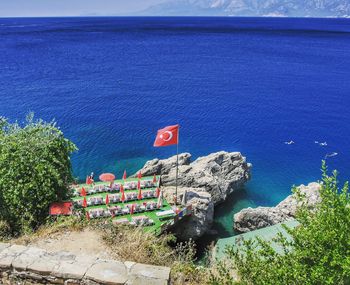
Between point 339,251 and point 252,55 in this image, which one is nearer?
point 339,251

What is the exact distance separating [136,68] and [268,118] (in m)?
41.7

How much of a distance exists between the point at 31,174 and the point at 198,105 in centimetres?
4361

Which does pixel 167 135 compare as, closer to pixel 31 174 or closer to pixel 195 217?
pixel 195 217

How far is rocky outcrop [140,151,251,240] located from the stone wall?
18.1 m

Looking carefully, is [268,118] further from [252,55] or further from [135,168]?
[252,55]

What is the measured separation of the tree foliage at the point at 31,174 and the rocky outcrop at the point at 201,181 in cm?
1061

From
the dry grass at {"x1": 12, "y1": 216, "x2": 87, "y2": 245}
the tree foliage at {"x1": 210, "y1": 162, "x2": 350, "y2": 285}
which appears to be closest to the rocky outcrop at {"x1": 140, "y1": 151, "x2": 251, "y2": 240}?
the dry grass at {"x1": 12, "y1": 216, "x2": 87, "y2": 245}

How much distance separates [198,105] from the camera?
200 feet

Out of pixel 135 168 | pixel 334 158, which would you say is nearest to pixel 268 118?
pixel 334 158

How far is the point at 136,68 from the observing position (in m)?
87.4

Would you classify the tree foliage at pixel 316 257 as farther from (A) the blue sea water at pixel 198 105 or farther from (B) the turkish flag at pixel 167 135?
(A) the blue sea water at pixel 198 105

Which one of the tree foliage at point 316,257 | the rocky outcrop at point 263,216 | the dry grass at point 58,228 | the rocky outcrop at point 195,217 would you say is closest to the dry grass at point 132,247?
the dry grass at point 58,228

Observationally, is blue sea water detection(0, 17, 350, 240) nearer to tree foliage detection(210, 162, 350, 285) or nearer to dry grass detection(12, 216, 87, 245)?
dry grass detection(12, 216, 87, 245)

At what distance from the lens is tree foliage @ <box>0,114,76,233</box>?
18.6 meters
